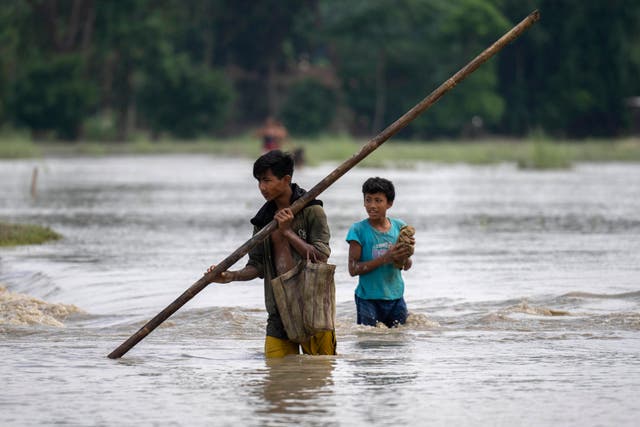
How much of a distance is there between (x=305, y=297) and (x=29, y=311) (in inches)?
181

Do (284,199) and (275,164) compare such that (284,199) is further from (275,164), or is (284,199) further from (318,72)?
(318,72)

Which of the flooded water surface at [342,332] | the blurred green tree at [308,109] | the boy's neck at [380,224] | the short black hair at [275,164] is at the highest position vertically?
the blurred green tree at [308,109]

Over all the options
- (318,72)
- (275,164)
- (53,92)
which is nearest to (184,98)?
(53,92)

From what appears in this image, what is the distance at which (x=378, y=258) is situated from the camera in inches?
367

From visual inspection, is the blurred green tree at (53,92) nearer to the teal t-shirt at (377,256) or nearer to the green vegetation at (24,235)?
the green vegetation at (24,235)

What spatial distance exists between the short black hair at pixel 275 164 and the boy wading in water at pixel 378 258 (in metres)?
1.47

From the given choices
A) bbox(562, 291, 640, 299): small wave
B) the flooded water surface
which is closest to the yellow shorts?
the flooded water surface

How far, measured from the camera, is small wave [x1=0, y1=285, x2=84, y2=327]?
11438mm

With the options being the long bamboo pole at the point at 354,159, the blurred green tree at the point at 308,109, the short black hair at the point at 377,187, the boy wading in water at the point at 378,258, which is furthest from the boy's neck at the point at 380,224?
the blurred green tree at the point at 308,109

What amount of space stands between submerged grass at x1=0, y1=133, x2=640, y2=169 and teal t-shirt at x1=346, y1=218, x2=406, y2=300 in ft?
112

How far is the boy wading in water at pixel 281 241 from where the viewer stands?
7.79m

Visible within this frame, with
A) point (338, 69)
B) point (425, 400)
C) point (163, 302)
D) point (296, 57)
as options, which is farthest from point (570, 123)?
point (425, 400)

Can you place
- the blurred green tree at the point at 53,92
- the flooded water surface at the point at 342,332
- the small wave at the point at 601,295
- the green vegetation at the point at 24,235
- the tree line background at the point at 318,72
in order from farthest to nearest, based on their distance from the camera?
the tree line background at the point at 318,72 < the blurred green tree at the point at 53,92 < the green vegetation at the point at 24,235 < the small wave at the point at 601,295 < the flooded water surface at the point at 342,332

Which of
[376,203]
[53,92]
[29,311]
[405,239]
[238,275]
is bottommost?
[29,311]
